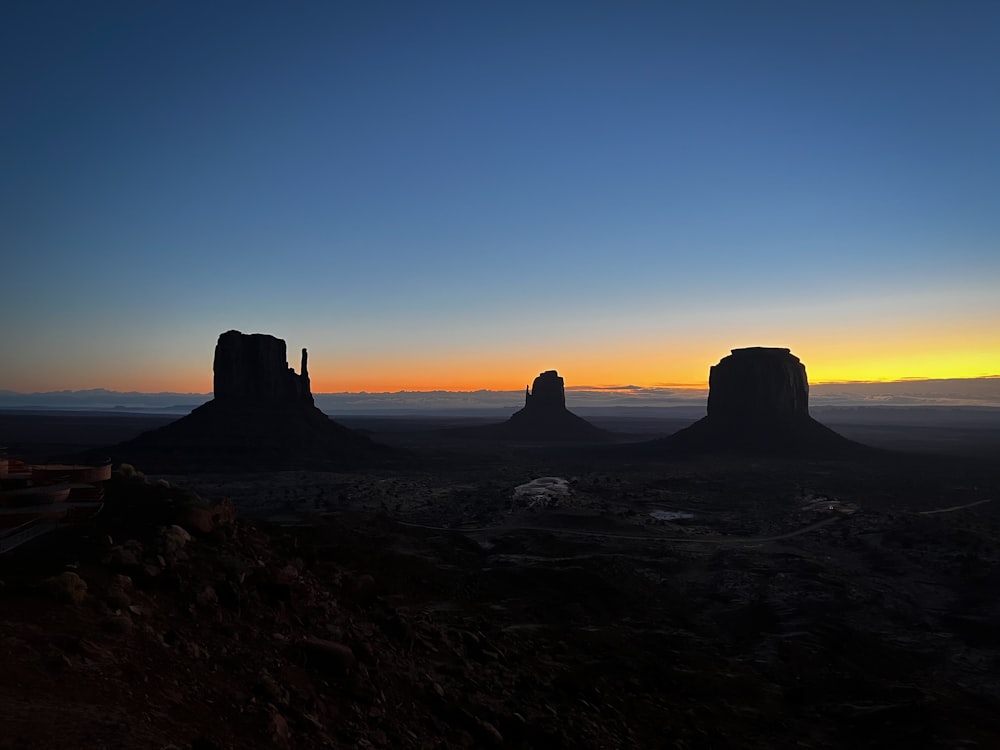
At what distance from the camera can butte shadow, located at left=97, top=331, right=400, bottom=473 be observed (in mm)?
94000

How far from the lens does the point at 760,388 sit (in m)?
129

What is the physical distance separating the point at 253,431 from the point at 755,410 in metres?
90.2

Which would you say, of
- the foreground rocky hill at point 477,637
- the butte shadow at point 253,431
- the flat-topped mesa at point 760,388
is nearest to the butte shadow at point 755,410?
the flat-topped mesa at point 760,388

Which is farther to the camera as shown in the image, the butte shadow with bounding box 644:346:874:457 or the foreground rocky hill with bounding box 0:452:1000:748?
the butte shadow with bounding box 644:346:874:457

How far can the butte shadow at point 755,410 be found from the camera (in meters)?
120

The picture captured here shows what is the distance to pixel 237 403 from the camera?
114 m

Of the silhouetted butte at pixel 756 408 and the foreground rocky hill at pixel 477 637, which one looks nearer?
the foreground rocky hill at pixel 477 637

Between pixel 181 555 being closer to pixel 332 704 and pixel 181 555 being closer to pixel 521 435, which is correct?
pixel 332 704

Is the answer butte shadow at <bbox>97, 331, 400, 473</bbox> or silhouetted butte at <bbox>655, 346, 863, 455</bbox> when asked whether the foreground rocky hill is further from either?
silhouetted butte at <bbox>655, 346, 863, 455</bbox>

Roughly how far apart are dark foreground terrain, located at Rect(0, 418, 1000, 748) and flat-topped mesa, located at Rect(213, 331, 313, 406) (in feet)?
232

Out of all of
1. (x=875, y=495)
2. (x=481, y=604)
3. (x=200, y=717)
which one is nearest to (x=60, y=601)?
(x=200, y=717)

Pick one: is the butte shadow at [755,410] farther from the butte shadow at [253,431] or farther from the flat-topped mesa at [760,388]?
the butte shadow at [253,431]

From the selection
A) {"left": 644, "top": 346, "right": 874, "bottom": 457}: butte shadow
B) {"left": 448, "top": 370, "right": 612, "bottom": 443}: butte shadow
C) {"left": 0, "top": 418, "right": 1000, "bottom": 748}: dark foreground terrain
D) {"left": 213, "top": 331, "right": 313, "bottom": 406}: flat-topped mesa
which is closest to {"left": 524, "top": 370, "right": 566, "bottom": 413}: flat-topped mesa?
{"left": 448, "top": 370, "right": 612, "bottom": 443}: butte shadow

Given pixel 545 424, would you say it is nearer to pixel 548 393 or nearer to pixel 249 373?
pixel 548 393
